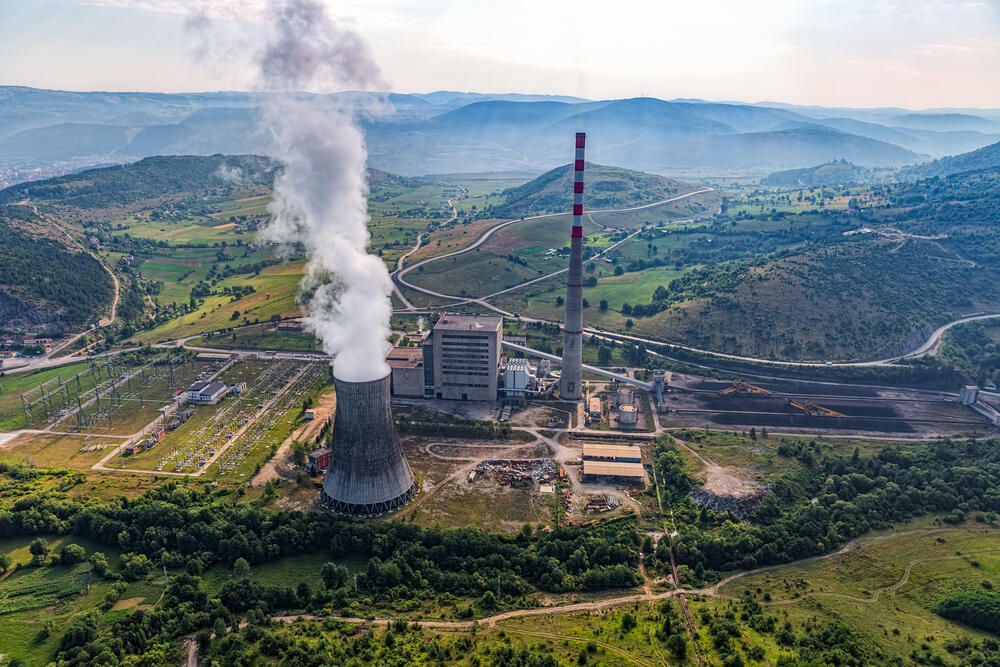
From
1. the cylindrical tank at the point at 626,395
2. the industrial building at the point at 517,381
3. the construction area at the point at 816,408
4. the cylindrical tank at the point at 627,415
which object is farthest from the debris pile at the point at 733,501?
the industrial building at the point at 517,381

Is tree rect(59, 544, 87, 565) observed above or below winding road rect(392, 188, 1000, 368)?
below

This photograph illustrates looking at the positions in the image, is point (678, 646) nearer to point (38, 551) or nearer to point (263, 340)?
point (38, 551)

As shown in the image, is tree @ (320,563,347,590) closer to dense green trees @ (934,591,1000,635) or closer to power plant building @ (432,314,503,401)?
power plant building @ (432,314,503,401)

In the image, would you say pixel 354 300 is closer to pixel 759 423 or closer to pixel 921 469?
pixel 759 423

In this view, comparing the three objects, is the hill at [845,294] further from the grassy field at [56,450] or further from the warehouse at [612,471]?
the grassy field at [56,450]

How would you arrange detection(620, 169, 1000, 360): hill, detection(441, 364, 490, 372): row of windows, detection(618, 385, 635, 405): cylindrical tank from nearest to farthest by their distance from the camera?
1. detection(441, 364, 490, 372): row of windows
2. detection(618, 385, 635, 405): cylindrical tank
3. detection(620, 169, 1000, 360): hill

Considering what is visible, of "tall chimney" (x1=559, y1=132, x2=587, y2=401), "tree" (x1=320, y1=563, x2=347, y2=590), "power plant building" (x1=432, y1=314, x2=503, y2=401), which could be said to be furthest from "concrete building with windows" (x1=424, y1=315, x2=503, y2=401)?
"tree" (x1=320, y1=563, x2=347, y2=590)

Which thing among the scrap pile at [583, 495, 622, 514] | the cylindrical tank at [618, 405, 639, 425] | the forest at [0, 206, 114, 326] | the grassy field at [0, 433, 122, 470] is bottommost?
the grassy field at [0, 433, 122, 470]
